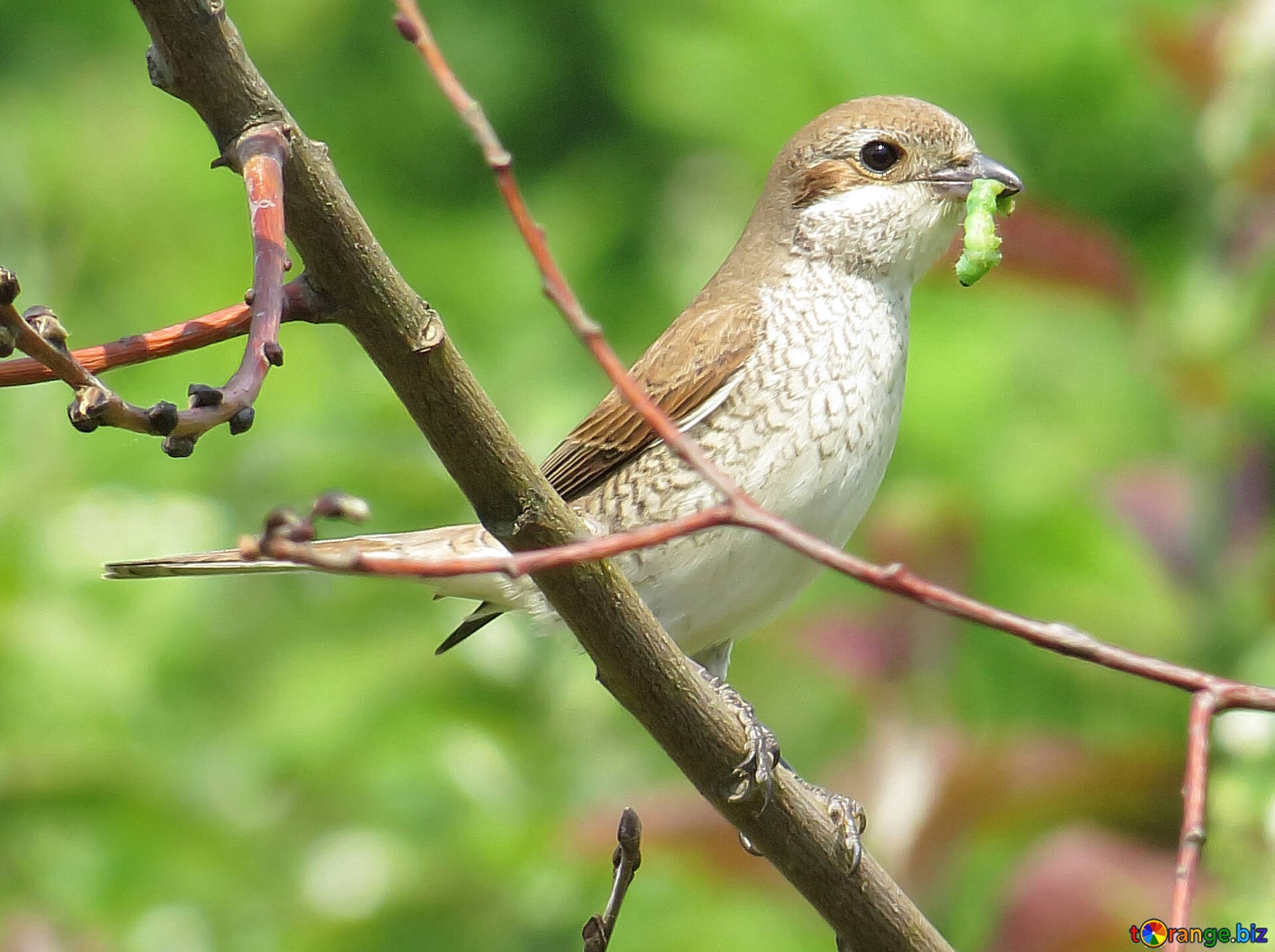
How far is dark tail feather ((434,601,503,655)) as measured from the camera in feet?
10.3

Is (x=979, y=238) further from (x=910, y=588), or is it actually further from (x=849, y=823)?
(x=910, y=588)

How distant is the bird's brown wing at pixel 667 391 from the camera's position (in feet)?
9.62

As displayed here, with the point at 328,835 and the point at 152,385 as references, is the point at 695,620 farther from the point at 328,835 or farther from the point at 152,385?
the point at 152,385

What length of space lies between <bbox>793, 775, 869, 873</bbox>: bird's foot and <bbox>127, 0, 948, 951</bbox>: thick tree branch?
11mm

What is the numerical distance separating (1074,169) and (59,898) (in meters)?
3.60

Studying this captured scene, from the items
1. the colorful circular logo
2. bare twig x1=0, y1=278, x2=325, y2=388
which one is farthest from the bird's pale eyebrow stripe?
bare twig x1=0, y1=278, x2=325, y2=388

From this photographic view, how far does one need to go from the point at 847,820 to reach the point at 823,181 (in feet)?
4.41

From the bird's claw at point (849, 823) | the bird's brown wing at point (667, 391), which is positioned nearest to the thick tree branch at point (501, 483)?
the bird's claw at point (849, 823)

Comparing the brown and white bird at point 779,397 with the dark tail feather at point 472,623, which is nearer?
the brown and white bird at point 779,397

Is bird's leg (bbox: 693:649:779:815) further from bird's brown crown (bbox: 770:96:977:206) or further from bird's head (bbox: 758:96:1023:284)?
bird's brown crown (bbox: 770:96:977:206)

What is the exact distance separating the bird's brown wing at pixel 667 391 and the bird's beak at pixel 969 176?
41 cm

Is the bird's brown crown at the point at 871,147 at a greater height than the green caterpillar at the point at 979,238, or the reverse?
the bird's brown crown at the point at 871,147

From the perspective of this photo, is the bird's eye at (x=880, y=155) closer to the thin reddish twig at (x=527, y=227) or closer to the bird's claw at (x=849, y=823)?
the bird's claw at (x=849, y=823)

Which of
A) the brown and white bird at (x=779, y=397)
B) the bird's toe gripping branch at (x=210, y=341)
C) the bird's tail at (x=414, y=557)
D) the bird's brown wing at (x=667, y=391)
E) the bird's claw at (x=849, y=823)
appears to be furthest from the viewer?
the bird's brown wing at (x=667, y=391)
